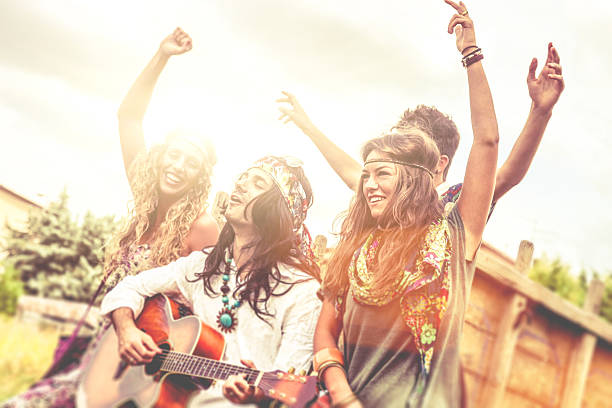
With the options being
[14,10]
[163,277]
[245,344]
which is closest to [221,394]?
[245,344]

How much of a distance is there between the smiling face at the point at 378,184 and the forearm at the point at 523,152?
47 cm

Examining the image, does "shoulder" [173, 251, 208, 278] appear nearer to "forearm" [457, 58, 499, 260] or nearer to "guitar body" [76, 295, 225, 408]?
"guitar body" [76, 295, 225, 408]

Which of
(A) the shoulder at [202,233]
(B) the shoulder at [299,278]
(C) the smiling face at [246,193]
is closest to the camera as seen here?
(B) the shoulder at [299,278]

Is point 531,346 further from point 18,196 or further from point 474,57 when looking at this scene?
point 18,196

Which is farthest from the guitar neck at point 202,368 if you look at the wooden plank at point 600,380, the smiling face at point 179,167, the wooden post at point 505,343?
the wooden plank at point 600,380

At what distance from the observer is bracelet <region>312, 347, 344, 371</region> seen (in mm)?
2559

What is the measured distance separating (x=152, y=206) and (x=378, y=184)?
1538mm

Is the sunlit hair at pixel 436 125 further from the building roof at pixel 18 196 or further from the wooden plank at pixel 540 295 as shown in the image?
the building roof at pixel 18 196

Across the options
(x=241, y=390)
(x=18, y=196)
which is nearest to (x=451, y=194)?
(x=241, y=390)

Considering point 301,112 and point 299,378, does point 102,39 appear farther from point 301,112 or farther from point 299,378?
point 299,378

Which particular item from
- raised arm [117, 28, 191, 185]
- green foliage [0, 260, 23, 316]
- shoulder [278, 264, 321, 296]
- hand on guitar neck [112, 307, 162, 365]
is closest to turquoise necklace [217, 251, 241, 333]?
shoulder [278, 264, 321, 296]

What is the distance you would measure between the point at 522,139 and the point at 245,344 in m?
1.66

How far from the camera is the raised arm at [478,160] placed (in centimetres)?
246

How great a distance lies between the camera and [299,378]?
104 inches
